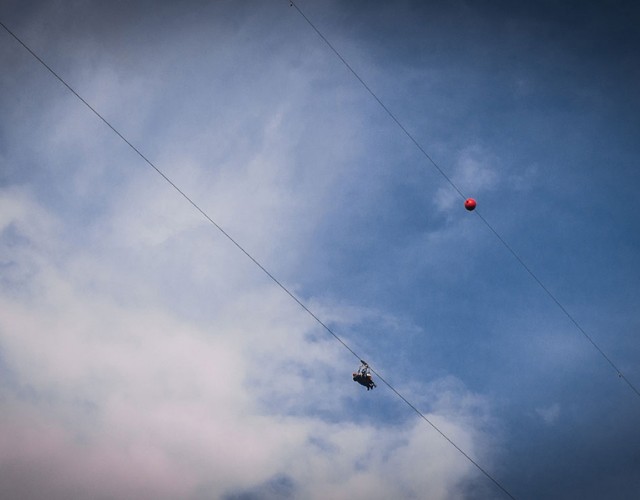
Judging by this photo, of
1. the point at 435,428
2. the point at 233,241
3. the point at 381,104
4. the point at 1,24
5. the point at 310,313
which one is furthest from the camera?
the point at 381,104

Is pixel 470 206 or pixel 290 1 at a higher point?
pixel 290 1

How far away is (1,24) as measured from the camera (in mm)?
7238

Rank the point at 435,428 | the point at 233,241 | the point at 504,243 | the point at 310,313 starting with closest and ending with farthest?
1. the point at 233,241
2. the point at 310,313
3. the point at 435,428
4. the point at 504,243

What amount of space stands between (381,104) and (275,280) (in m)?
5.74

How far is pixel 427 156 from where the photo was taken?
12.4 m

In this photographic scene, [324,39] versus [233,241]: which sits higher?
[324,39]

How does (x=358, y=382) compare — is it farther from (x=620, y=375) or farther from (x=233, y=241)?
(x=620, y=375)

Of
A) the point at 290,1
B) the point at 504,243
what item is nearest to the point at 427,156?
the point at 504,243

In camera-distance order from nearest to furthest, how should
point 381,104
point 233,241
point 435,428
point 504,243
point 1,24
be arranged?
1. point 1,24
2. point 233,241
3. point 435,428
4. point 381,104
5. point 504,243

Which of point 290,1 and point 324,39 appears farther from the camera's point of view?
point 324,39

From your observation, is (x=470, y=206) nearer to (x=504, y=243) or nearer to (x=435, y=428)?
(x=504, y=243)

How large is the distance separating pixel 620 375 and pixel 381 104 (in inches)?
427

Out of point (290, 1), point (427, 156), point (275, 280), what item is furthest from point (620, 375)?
point (290, 1)

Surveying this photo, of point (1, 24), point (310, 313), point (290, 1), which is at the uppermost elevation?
point (290, 1)
